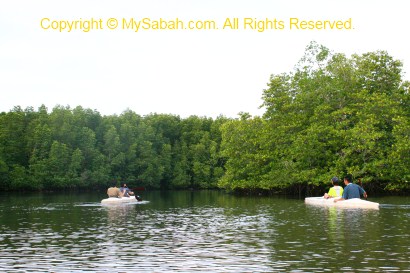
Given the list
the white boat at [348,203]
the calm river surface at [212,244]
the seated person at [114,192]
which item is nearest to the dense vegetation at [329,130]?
the white boat at [348,203]

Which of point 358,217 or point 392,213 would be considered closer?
point 358,217

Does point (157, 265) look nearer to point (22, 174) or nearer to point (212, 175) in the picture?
point (22, 174)

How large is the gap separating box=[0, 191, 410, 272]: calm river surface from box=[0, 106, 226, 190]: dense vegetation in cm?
7734

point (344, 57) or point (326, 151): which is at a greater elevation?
point (344, 57)

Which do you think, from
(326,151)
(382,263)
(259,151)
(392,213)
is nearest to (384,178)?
(326,151)

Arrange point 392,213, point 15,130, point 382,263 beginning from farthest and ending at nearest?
point 15,130, point 392,213, point 382,263

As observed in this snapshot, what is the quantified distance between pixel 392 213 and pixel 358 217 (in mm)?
4186

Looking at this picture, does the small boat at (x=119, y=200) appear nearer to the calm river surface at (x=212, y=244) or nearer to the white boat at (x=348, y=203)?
the calm river surface at (x=212, y=244)

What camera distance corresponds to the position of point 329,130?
222ft

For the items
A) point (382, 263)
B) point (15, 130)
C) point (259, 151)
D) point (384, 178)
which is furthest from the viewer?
point (15, 130)

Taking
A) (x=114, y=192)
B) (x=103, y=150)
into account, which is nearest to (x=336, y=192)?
(x=114, y=192)

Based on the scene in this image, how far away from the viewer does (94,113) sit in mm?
128375

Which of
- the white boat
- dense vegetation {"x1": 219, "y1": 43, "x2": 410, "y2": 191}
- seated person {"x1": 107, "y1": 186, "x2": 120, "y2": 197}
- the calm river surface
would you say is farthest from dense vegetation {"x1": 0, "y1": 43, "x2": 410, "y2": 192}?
the calm river surface

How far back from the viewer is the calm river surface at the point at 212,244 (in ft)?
56.5
